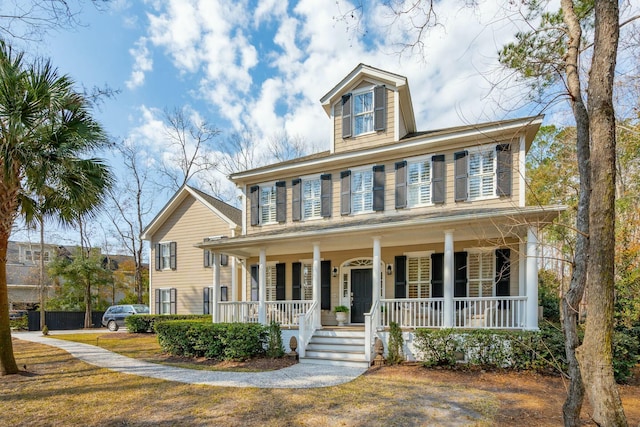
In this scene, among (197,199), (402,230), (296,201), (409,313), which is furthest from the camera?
(197,199)

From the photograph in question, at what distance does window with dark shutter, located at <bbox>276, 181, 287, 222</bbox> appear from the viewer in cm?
1286

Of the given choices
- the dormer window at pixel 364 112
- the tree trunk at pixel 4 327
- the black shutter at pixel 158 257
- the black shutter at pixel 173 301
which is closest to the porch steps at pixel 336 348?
the dormer window at pixel 364 112

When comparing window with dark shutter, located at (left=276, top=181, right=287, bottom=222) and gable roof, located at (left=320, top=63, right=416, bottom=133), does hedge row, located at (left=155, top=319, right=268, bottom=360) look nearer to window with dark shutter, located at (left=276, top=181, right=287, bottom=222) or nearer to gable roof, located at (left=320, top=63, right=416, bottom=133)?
window with dark shutter, located at (left=276, top=181, right=287, bottom=222)

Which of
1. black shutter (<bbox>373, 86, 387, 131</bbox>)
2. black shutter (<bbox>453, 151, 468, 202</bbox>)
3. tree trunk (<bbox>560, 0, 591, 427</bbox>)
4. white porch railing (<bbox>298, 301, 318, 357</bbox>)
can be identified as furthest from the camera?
black shutter (<bbox>373, 86, 387, 131</bbox>)

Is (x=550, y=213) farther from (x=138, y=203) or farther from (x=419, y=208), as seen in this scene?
(x=138, y=203)

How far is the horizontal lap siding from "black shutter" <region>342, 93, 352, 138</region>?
25.9 feet

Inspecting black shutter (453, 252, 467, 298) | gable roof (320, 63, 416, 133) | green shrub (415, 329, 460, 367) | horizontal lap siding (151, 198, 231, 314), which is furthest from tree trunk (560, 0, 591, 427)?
horizontal lap siding (151, 198, 231, 314)

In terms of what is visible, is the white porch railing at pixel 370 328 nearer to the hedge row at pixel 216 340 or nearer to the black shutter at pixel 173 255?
the hedge row at pixel 216 340

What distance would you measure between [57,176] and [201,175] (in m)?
20.3

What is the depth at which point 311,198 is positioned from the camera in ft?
41.1

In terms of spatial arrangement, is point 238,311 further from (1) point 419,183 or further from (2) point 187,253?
(2) point 187,253

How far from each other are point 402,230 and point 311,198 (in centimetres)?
Answer: 405

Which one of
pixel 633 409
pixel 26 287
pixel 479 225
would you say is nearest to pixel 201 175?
pixel 26 287

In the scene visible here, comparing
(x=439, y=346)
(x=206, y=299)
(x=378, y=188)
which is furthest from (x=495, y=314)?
(x=206, y=299)
